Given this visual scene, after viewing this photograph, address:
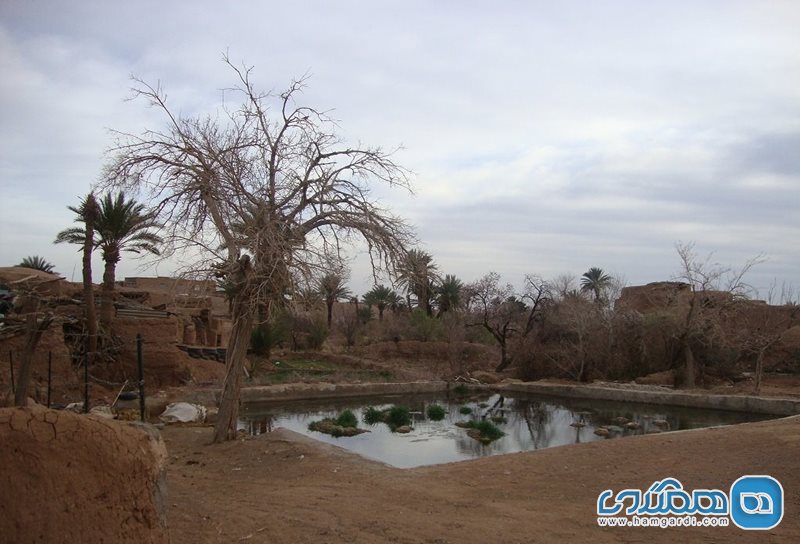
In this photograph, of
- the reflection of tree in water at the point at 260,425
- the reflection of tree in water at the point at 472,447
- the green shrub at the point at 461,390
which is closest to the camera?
the reflection of tree in water at the point at 472,447

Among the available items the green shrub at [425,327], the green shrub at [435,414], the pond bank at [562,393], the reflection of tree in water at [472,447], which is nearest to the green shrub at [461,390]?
the pond bank at [562,393]

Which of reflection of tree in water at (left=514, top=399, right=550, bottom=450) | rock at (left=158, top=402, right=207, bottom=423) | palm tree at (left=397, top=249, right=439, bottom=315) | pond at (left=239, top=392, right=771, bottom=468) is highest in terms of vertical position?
palm tree at (left=397, top=249, right=439, bottom=315)

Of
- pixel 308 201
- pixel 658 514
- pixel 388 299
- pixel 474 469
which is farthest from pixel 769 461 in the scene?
pixel 388 299

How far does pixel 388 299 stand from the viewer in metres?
52.8

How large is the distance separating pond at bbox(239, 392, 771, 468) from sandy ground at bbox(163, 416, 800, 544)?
348 cm

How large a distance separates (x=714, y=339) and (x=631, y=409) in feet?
25.4

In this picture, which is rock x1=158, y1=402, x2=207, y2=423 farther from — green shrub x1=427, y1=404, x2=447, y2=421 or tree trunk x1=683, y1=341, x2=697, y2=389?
tree trunk x1=683, y1=341, x2=697, y2=389

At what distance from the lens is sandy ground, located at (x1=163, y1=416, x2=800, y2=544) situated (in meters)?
6.30

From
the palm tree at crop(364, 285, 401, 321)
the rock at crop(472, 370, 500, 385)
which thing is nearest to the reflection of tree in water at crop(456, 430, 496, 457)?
the rock at crop(472, 370, 500, 385)

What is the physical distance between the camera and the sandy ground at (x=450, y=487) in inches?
248

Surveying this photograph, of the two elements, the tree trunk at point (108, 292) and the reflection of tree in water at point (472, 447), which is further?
the tree trunk at point (108, 292)

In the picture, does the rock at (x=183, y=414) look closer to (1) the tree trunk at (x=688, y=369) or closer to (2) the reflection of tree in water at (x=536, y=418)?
(2) the reflection of tree in water at (x=536, y=418)

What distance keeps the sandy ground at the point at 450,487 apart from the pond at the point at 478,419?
348 cm

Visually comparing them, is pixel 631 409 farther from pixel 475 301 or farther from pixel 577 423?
pixel 475 301
